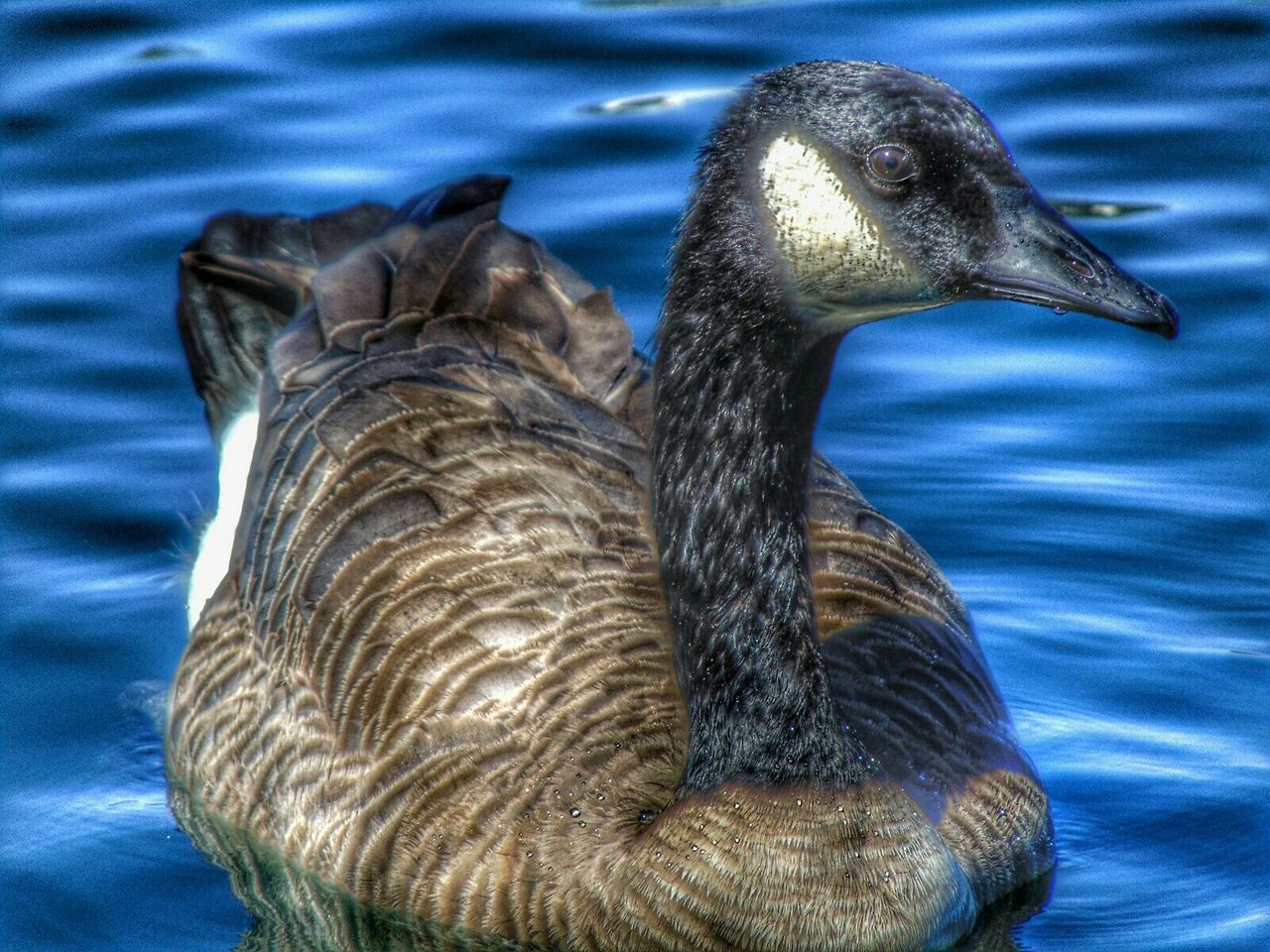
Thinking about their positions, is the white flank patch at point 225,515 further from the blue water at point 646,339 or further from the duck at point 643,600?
the duck at point 643,600

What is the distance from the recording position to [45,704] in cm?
770

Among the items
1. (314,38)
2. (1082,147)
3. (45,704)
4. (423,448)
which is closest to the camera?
(423,448)

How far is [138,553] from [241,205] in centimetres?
332

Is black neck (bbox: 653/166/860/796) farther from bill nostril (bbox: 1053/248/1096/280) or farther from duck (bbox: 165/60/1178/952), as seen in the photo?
bill nostril (bbox: 1053/248/1096/280)

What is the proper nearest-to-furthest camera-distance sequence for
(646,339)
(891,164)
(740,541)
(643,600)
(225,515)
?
(891,164), (740,541), (643,600), (225,515), (646,339)

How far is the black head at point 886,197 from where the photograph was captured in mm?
5016

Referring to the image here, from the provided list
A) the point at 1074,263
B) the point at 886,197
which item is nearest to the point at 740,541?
the point at 886,197

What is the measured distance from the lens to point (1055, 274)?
5.06 m

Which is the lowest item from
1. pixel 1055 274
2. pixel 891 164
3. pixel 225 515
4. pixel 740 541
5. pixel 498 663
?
pixel 225 515

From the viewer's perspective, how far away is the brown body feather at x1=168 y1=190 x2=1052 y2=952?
18.1 ft

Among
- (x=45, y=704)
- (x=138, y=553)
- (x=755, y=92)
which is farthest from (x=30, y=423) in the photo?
(x=755, y=92)

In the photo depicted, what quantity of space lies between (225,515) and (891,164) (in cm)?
395

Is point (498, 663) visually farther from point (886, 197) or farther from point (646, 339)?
point (646, 339)

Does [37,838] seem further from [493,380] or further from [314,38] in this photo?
[314,38]
